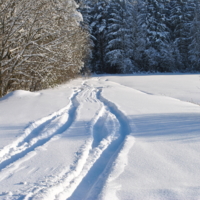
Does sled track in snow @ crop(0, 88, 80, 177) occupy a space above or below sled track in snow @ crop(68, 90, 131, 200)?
below

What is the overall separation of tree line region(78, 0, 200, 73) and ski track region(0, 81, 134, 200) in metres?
21.0

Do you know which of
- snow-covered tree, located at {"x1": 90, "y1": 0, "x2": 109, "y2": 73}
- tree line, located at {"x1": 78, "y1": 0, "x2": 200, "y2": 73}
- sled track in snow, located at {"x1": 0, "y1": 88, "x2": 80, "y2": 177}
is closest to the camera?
sled track in snow, located at {"x1": 0, "y1": 88, "x2": 80, "y2": 177}

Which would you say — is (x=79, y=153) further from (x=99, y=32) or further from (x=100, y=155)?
(x=99, y=32)

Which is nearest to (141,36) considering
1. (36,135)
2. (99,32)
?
(99,32)

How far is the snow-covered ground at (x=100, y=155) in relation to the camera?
1.87 m

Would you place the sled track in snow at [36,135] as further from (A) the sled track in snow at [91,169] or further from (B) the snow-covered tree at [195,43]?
(B) the snow-covered tree at [195,43]

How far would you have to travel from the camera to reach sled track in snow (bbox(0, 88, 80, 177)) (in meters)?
2.61

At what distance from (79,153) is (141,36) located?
25.1 meters

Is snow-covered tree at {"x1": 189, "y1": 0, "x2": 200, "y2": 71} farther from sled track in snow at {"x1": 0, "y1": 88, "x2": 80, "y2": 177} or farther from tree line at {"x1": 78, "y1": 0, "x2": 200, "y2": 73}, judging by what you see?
sled track in snow at {"x1": 0, "y1": 88, "x2": 80, "y2": 177}

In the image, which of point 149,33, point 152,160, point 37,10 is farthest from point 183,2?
point 152,160

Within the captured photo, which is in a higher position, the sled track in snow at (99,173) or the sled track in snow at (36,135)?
the sled track in snow at (99,173)

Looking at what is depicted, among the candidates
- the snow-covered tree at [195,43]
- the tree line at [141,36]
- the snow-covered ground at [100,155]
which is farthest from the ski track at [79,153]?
the snow-covered tree at [195,43]

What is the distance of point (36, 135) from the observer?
3.38 metres

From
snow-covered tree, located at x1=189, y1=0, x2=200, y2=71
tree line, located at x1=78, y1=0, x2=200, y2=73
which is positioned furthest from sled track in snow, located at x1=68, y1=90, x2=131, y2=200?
snow-covered tree, located at x1=189, y1=0, x2=200, y2=71
